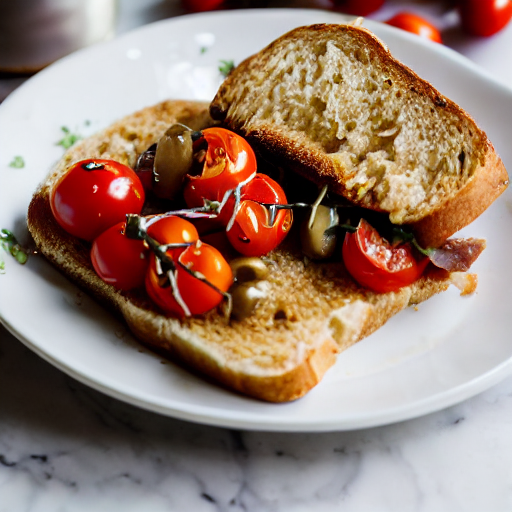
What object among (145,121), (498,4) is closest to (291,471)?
(145,121)

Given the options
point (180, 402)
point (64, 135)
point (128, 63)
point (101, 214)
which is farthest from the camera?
point (128, 63)

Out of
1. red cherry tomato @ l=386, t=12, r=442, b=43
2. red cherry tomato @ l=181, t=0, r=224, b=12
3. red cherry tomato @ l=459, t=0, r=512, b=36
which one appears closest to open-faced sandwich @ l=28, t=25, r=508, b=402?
red cherry tomato @ l=386, t=12, r=442, b=43

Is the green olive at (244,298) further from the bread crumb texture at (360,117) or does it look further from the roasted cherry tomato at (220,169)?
the bread crumb texture at (360,117)

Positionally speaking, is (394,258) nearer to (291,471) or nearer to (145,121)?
(291,471)

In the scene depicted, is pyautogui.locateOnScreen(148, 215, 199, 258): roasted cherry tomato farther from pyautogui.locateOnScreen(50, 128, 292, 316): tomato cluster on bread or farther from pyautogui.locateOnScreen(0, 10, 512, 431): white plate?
pyautogui.locateOnScreen(0, 10, 512, 431): white plate

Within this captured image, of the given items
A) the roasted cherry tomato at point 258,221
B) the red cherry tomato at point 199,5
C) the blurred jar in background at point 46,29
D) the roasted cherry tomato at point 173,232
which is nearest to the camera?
the roasted cherry tomato at point 173,232

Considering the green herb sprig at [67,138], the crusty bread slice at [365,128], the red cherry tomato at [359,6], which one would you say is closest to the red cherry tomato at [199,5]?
the red cherry tomato at [359,6]

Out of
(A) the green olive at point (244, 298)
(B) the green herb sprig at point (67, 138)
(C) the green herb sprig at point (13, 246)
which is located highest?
(A) the green olive at point (244, 298)
